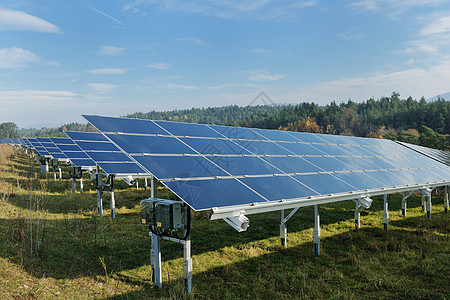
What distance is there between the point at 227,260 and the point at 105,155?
38.8 feet

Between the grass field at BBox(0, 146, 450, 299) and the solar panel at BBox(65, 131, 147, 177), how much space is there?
9.76 feet

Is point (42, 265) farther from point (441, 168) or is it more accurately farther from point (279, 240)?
point (441, 168)

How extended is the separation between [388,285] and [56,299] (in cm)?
1047

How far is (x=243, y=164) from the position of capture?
471 inches

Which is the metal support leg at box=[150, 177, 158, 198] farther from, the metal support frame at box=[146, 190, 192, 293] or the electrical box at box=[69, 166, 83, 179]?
the electrical box at box=[69, 166, 83, 179]

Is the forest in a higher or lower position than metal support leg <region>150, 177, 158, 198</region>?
higher

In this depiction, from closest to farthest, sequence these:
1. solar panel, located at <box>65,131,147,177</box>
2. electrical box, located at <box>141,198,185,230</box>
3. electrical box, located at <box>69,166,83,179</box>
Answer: electrical box, located at <box>141,198,185,230</box> → solar panel, located at <box>65,131,147,177</box> → electrical box, located at <box>69,166,83,179</box>

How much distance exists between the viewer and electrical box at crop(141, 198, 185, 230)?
8938 mm

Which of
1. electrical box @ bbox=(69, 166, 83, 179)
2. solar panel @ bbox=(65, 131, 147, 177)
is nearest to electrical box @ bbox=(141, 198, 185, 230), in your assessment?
solar panel @ bbox=(65, 131, 147, 177)

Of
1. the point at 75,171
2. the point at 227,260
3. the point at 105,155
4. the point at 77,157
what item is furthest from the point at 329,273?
the point at 77,157

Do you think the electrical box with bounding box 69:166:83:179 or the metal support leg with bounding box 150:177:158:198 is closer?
the metal support leg with bounding box 150:177:158:198

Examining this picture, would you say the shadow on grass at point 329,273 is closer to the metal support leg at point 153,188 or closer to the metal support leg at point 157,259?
the metal support leg at point 157,259

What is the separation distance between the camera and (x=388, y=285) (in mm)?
10320

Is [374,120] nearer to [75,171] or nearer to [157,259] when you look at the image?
[75,171]
